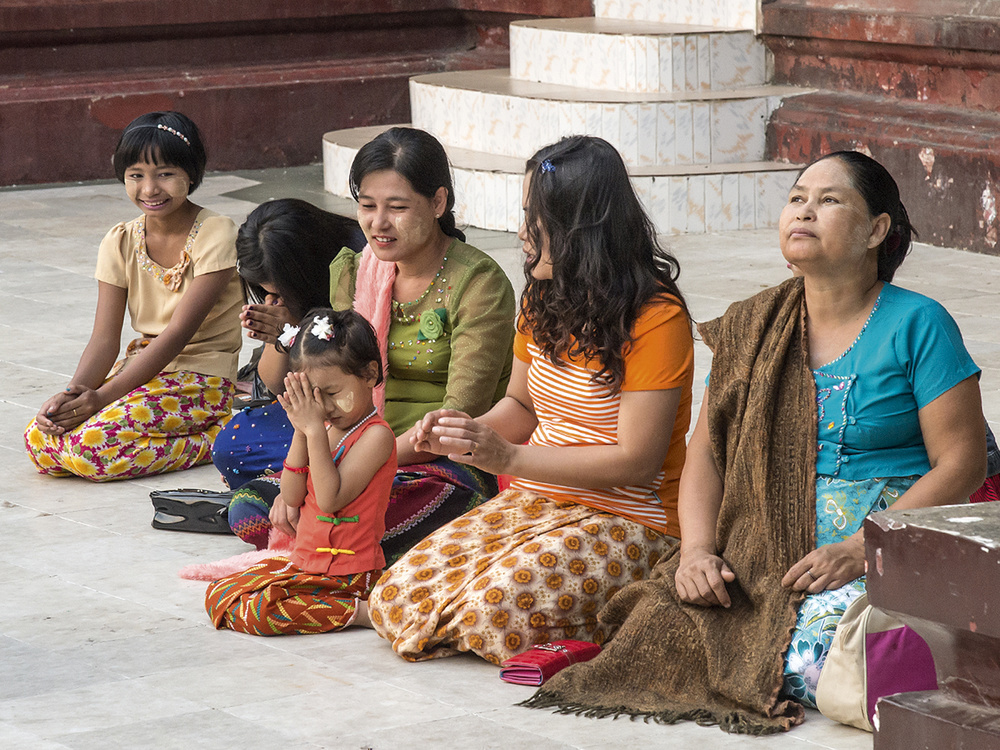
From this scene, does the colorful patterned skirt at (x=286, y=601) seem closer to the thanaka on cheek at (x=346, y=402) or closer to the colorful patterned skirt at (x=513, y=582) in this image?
the colorful patterned skirt at (x=513, y=582)

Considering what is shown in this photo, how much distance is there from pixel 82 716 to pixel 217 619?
59cm

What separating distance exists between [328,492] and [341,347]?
347mm

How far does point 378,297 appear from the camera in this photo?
4.34 metres

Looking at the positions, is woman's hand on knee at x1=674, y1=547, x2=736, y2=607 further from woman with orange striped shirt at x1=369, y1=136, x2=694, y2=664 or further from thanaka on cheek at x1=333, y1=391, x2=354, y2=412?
thanaka on cheek at x1=333, y1=391, x2=354, y2=412

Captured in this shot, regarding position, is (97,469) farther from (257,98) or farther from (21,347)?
(257,98)

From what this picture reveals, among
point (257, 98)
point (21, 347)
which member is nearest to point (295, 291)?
point (21, 347)

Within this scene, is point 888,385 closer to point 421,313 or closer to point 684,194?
point 421,313

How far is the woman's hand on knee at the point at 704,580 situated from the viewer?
11.0 ft

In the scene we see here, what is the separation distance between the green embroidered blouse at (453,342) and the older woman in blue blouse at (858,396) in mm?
954

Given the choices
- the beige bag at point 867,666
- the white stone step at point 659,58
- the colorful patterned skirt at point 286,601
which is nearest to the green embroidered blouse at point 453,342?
the colorful patterned skirt at point 286,601

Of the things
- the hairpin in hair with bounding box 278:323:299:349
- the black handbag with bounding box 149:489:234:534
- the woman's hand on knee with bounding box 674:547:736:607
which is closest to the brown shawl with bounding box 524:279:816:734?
the woman's hand on knee with bounding box 674:547:736:607

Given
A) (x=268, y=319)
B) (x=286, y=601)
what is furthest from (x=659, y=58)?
(x=286, y=601)

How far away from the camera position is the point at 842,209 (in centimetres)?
331

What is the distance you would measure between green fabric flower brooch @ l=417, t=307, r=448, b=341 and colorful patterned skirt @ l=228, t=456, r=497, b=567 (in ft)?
1.10
